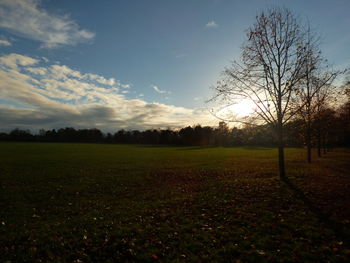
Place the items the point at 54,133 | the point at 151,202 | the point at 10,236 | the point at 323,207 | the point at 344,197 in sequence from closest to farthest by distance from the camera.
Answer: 1. the point at 10,236
2. the point at 323,207
3. the point at 344,197
4. the point at 151,202
5. the point at 54,133

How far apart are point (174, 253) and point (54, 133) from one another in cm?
17356

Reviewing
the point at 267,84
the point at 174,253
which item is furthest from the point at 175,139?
the point at 174,253

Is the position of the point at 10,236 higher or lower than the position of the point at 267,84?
lower

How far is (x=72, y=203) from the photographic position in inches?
379

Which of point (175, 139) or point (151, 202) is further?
point (175, 139)

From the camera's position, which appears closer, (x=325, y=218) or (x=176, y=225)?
(x=176, y=225)

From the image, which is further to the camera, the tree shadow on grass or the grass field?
the tree shadow on grass

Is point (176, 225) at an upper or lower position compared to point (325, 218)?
lower

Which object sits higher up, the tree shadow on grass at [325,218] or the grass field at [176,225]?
the tree shadow on grass at [325,218]

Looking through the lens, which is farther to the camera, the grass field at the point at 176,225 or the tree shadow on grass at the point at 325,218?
the tree shadow on grass at the point at 325,218

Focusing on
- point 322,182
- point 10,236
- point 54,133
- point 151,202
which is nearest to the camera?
point 10,236

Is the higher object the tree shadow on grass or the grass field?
the tree shadow on grass

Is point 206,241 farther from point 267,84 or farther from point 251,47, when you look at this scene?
point 251,47

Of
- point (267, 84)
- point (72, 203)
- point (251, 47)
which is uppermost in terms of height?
point (251, 47)
